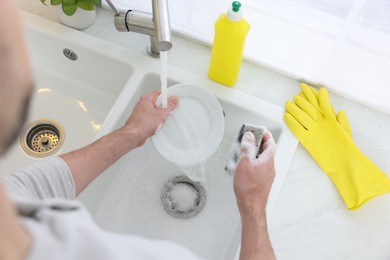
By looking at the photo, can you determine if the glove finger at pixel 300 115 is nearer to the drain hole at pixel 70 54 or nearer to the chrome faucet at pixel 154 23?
the chrome faucet at pixel 154 23

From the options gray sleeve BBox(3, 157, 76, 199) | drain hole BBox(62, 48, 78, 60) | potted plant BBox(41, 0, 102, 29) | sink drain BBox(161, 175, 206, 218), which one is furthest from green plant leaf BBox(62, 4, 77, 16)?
sink drain BBox(161, 175, 206, 218)

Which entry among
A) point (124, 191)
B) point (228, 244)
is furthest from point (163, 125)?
point (228, 244)

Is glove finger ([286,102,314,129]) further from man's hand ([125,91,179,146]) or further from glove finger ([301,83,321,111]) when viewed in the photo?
man's hand ([125,91,179,146])

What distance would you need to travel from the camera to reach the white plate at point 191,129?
1032mm

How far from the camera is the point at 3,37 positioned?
0.32 metres

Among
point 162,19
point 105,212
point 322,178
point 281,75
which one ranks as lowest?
point 105,212

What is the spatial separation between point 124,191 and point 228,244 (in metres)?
0.31

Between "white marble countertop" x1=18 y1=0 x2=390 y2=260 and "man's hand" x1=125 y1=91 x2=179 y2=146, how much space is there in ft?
0.57

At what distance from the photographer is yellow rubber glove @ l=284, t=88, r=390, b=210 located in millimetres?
997

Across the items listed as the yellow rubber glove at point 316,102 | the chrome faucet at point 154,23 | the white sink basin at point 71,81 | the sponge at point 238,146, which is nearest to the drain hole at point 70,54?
the white sink basin at point 71,81

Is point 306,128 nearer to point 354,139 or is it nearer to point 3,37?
point 354,139

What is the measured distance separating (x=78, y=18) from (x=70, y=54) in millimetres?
103

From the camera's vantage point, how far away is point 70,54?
46.1 inches

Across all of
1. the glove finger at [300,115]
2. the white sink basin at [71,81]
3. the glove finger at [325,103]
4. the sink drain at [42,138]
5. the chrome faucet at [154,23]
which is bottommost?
the sink drain at [42,138]
